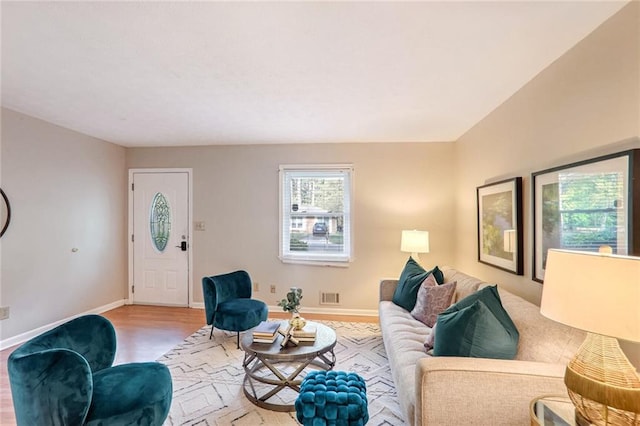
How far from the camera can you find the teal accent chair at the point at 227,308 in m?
3.32

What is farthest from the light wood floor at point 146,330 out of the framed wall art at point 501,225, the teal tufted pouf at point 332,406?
the teal tufted pouf at point 332,406

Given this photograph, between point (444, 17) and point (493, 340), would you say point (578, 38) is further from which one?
point (493, 340)

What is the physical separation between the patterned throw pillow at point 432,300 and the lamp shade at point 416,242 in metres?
0.97

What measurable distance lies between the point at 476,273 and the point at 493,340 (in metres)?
2.00

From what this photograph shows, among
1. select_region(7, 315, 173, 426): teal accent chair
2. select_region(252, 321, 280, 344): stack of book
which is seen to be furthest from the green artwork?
select_region(7, 315, 173, 426): teal accent chair

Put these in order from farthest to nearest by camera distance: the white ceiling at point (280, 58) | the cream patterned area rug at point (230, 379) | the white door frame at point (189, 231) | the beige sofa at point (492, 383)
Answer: the white door frame at point (189, 231) → the cream patterned area rug at point (230, 379) → the white ceiling at point (280, 58) → the beige sofa at point (492, 383)

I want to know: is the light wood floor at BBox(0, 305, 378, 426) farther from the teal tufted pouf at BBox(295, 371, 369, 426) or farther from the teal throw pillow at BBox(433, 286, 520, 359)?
the teal throw pillow at BBox(433, 286, 520, 359)

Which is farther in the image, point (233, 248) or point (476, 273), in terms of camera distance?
point (233, 248)

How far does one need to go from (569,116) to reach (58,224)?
5258 mm

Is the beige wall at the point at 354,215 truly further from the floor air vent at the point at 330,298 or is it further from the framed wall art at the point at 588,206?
the framed wall art at the point at 588,206

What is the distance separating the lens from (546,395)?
1.41 m

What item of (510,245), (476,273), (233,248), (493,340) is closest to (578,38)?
(510,245)

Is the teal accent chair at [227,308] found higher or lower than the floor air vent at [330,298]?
higher

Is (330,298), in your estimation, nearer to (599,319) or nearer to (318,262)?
(318,262)
